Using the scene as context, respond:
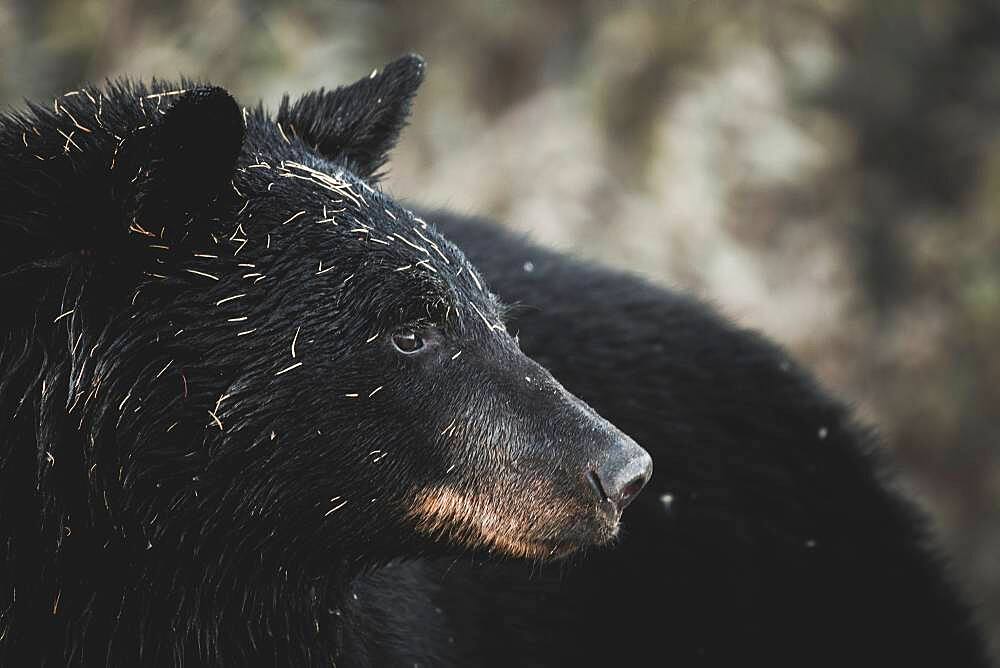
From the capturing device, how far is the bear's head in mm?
2775

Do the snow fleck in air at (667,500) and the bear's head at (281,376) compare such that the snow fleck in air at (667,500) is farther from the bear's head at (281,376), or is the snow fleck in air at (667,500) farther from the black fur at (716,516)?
the bear's head at (281,376)

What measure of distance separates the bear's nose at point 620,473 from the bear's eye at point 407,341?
468mm

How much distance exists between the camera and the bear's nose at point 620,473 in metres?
2.91

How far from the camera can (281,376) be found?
2854 millimetres

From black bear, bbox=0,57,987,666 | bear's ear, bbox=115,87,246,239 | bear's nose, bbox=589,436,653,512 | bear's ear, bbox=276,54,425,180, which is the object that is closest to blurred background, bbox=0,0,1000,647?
bear's ear, bbox=276,54,425,180

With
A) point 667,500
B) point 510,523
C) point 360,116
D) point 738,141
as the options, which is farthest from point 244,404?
point 738,141

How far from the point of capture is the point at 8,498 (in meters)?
2.86

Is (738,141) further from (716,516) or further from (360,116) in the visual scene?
(360,116)

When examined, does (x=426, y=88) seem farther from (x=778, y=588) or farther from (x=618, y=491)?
(x=618, y=491)

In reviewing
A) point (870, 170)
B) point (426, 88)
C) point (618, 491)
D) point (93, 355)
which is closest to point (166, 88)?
point (93, 355)

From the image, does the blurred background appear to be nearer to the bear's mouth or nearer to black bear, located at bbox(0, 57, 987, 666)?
black bear, located at bbox(0, 57, 987, 666)

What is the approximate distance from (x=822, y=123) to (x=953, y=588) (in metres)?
6.13

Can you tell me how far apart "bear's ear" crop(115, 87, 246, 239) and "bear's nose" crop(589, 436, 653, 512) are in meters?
1.01

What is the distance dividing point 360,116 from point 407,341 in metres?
0.76
